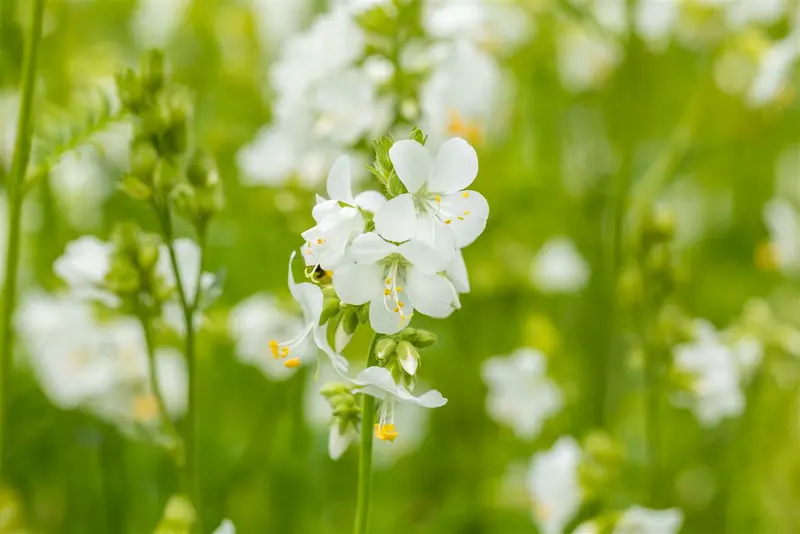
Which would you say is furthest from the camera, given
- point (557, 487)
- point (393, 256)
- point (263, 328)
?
point (263, 328)

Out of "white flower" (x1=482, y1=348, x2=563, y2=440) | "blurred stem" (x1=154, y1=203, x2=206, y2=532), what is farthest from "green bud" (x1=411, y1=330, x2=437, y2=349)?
"white flower" (x1=482, y1=348, x2=563, y2=440)

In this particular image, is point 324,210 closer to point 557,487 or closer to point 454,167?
point 454,167

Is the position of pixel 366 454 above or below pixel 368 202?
below

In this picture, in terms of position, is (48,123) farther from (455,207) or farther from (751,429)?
(751,429)

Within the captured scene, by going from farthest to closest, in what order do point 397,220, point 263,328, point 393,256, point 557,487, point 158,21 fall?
point 158,21 → point 263,328 → point 557,487 → point 393,256 → point 397,220

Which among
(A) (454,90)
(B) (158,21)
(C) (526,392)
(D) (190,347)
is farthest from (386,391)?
(B) (158,21)

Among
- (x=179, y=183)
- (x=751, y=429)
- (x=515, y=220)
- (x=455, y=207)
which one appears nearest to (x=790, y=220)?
(x=751, y=429)

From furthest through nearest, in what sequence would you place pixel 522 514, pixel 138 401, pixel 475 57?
pixel 522 514 < pixel 138 401 < pixel 475 57
